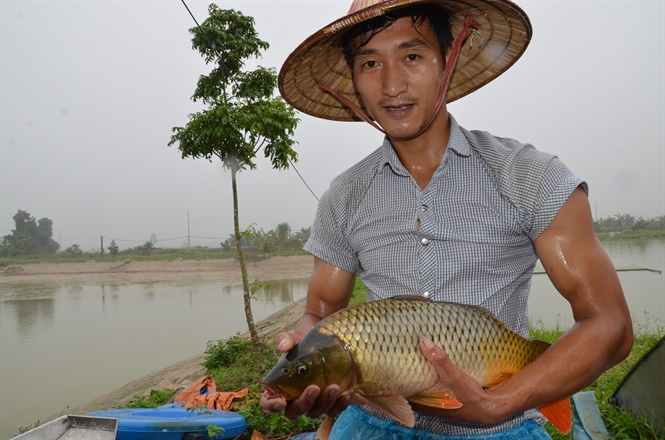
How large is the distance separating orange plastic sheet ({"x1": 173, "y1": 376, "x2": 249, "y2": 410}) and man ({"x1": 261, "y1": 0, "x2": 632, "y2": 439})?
3.25m

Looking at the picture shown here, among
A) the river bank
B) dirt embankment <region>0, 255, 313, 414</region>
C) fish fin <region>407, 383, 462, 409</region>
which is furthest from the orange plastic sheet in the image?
dirt embankment <region>0, 255, 313, 414</region>

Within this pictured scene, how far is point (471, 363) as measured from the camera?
1.42m

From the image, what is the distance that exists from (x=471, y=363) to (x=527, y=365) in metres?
0.18

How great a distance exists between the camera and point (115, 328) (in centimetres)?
1327

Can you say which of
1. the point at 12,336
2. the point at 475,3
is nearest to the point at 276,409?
the point at 475,3

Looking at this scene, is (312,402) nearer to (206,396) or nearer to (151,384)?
(206,396)

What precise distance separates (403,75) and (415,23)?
8.7 inches

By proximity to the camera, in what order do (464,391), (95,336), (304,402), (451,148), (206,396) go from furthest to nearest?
1. (95,336)
2. (206,396)
3. (451,148)
4. (304,402)
5. (464,391)

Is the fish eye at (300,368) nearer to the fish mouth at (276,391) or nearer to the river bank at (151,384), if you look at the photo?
the fish mouth at (276,391)

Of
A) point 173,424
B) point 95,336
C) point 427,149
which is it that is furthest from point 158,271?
point 427,149

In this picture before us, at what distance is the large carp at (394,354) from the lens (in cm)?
138

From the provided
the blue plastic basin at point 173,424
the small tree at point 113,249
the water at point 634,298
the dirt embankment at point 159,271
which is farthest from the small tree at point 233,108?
the small tree at point 113,249

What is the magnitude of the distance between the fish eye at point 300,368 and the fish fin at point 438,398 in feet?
1.12

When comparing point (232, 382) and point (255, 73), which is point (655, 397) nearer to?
point (232, 382)
